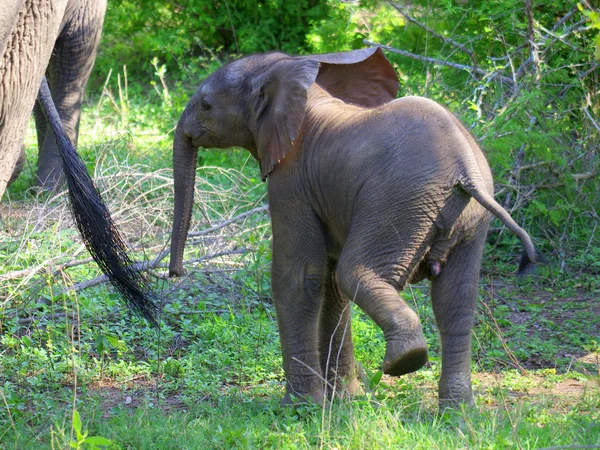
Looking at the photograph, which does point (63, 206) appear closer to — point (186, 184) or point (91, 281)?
point (91, 281)

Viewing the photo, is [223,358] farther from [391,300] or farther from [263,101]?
[391,300]

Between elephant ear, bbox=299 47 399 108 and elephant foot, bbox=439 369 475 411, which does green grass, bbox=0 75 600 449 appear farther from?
elephant ear, bbox=299 47 399 108

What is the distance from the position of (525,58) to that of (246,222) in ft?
7.84

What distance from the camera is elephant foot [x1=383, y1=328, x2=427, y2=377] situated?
360cm

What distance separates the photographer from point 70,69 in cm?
828

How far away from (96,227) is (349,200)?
1.50 m

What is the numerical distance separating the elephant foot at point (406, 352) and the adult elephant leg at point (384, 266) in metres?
0.02

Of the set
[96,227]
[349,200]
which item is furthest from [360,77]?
[96,227]

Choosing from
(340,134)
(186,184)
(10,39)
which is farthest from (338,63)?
(10,39)

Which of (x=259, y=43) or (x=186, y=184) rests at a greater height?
(x=186, y=184)

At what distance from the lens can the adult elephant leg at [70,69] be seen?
800 centimetres

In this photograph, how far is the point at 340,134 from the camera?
160 inches

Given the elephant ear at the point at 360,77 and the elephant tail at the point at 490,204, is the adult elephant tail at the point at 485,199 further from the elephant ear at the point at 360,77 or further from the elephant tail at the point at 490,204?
the elephant ear at the point at 360,77

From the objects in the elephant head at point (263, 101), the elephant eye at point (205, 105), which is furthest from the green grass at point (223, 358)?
the elephant eye at point (205, 105)
